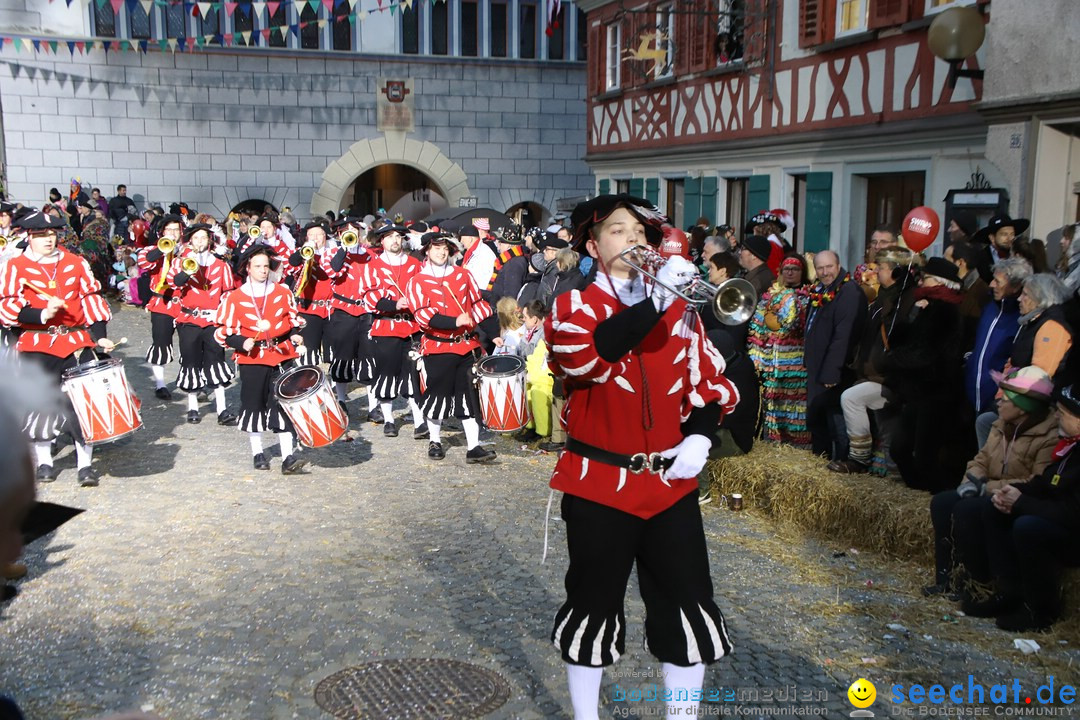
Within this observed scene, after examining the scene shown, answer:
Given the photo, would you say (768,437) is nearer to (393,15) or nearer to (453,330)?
(453,330)

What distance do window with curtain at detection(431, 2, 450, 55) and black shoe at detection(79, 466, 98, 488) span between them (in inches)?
842

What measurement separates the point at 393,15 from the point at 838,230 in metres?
16.6

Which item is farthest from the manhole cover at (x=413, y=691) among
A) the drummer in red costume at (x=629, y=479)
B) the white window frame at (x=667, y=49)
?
the white window frame at (x=667, y=49)

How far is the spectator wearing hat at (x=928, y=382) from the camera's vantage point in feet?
23.6

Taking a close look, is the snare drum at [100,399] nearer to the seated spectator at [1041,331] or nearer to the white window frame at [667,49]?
the seated spectator at [1041,331]

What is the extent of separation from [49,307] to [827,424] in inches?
232

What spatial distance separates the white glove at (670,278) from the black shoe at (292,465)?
5863 millimetres

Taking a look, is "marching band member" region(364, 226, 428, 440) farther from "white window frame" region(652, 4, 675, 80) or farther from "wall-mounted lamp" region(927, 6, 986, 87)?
"white window frame" region(652, 4, 675, 80)

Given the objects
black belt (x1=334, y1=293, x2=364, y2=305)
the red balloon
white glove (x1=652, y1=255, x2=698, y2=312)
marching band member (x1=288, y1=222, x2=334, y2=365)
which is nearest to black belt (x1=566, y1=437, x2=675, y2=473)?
white glove (x1=652, y1=255, x2=698, y2=312)

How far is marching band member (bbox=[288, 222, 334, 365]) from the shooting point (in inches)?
477

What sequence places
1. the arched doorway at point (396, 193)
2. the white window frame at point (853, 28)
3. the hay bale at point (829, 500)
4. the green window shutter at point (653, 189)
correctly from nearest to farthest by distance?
1. the hay bale at point (829, 500)
2. the white window frame at point (853, 28)
3. the green window shutter at point (653, 189)
4. the arched doorway at point (396, 193)

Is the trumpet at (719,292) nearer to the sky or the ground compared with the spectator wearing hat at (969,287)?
nearer to the sky

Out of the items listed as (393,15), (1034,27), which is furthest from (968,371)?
(393,15)

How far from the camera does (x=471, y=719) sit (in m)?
4.53
